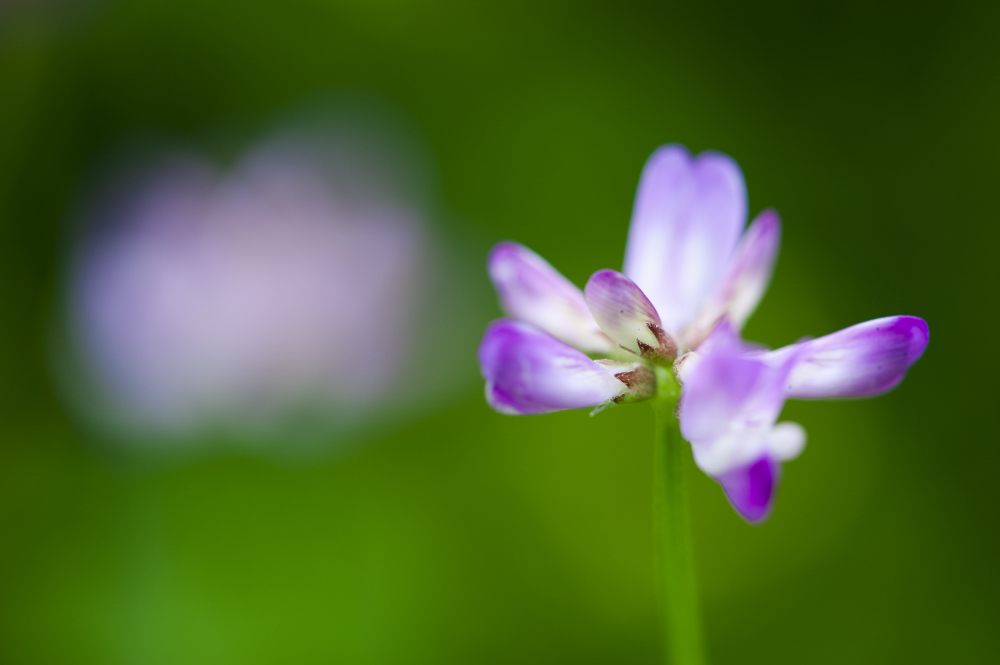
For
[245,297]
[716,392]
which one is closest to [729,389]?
[716,392]

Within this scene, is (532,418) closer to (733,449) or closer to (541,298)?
(541,298)

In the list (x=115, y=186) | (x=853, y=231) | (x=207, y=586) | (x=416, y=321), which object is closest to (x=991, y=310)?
(x=853, y=231)

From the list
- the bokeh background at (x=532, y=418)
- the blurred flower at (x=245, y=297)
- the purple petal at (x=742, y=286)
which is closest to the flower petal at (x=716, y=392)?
the purple petal at (x=742, y=286)

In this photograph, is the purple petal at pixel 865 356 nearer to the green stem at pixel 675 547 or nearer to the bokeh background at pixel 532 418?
the green stem at pixel 675 547

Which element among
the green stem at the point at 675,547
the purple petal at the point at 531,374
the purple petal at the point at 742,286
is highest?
the purple petal at the point at 742,286

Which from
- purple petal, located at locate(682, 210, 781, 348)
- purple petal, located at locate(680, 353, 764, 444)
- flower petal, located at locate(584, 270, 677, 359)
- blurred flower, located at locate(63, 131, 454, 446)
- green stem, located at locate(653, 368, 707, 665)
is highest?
blurred flower, located at locate(63, 131, 454, 446)

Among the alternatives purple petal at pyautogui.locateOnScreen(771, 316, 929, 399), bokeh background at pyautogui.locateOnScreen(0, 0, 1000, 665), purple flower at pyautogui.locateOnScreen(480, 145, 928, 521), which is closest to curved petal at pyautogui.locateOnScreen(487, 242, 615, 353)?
purple flower at pyautogui.locateOnScreen(480, 145, 928, 521)

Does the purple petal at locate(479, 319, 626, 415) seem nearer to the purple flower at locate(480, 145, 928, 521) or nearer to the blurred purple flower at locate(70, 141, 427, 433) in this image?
the purple flower at locate(480, 145, 928, 521)

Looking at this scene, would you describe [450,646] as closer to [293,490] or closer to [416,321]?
[293,490]
